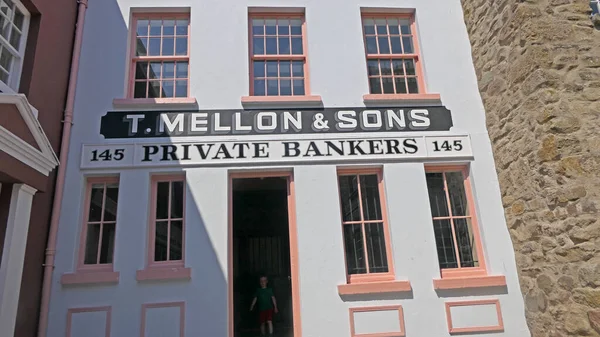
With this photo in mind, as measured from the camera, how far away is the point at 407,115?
6594 mm

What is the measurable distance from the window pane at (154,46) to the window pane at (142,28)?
194mm

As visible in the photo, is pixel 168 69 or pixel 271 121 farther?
pixel 168 69

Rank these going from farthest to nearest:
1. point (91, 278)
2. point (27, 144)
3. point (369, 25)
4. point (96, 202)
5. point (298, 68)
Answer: point (369, 25) → point (298, 68) → point (96, 202) → point (91, 278) → point (27, 144)

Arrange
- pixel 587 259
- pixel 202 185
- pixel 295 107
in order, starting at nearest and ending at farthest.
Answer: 1. pixel 587 259
2. pixel 202 185
3. pixel 295 107

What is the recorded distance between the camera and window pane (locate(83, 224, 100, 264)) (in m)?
5.83

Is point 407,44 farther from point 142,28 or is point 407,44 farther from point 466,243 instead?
point 142,28

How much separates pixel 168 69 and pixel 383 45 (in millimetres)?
3905

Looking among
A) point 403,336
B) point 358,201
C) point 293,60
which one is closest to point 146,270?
point 358,201

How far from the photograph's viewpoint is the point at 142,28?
7.01m

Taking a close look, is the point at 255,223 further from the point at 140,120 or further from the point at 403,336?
the point at 403,336


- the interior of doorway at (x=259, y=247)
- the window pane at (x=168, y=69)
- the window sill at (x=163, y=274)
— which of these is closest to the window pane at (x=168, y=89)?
the window pane at (x=168, y=69)

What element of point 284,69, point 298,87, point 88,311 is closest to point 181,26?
point 284,69

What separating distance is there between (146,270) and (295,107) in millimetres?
3407

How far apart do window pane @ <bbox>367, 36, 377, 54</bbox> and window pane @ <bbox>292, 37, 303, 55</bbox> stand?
125 cm
